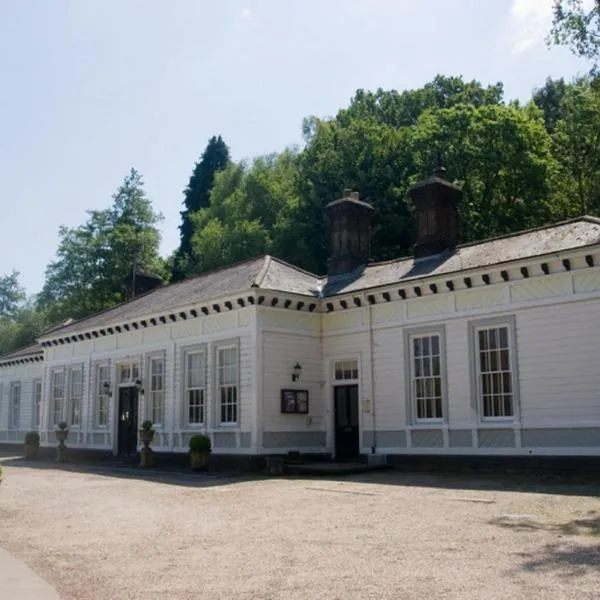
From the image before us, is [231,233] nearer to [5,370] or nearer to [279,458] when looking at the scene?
[5,370]

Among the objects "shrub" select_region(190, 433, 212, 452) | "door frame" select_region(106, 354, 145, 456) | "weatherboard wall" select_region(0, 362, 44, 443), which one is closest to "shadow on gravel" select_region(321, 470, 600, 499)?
"shrub" select_region(190, 433, 212, 452)

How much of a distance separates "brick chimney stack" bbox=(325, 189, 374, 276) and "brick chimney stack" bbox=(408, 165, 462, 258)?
2.54 meters

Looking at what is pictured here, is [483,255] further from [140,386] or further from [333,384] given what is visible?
[140,386]

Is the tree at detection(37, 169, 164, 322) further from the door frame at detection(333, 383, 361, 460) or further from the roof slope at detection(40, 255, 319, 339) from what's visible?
the door frame at detection(333, 383, 361, 460)

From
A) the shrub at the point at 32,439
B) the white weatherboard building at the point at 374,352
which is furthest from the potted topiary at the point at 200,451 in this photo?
the shrub at the point at 32,439

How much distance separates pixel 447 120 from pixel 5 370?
24948 mm

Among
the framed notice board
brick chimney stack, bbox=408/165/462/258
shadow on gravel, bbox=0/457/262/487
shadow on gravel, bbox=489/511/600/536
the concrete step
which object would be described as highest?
brick chimney stack, bbox=408/165/462/258

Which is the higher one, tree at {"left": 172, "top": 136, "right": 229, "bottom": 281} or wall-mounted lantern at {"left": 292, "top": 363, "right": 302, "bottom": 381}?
tree at {"left": 172, "top": 136, "right": 229, "bottom": 281}

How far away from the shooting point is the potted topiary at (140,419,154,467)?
2167 cm

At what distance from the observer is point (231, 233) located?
4281 centimetres

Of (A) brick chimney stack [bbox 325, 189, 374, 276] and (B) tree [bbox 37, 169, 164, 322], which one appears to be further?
(B) tree [bbox 37, 169, 164, 322]

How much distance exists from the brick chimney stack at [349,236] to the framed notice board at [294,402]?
15.6 feet

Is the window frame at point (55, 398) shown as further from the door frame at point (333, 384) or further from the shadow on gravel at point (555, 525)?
the shadow on gravel at point (555, 525)

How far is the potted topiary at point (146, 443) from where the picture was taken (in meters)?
21.7
